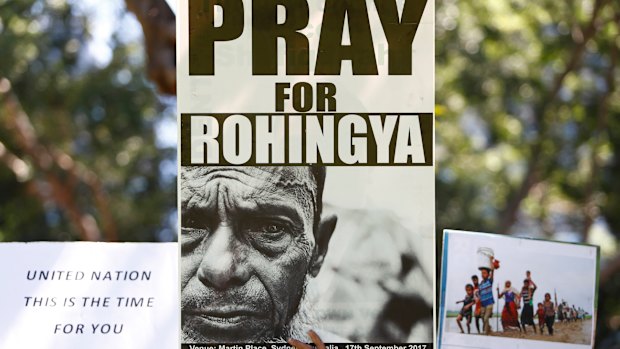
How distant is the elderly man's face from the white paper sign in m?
0.11

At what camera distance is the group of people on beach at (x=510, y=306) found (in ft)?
6.56

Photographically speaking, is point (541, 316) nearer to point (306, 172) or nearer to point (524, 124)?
point (306, 172)

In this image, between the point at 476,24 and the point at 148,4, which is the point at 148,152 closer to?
the point at 476,24

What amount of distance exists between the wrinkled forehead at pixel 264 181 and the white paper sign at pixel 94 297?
194 millimetres

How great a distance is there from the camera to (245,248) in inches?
72.9

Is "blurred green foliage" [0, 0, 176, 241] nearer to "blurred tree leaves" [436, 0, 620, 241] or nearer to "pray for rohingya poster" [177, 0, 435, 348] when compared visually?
"blurred tree leaves" [436, 0, 620, 241]

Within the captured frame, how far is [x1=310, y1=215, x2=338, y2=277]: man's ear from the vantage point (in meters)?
1.85

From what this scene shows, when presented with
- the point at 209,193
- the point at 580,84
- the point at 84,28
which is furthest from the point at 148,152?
the point at 209,193

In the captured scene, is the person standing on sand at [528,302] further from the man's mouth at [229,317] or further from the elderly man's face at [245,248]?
the man's mouth at [229,317]

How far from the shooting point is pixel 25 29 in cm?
895

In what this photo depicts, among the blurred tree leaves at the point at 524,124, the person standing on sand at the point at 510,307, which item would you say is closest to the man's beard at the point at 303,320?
the person standing on sand at the point at 510,307

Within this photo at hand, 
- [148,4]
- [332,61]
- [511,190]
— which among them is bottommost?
[511,190]

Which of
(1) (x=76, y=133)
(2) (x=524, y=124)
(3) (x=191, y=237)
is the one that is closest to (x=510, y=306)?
(3) (x=191, y=237)

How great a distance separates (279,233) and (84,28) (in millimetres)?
8133
